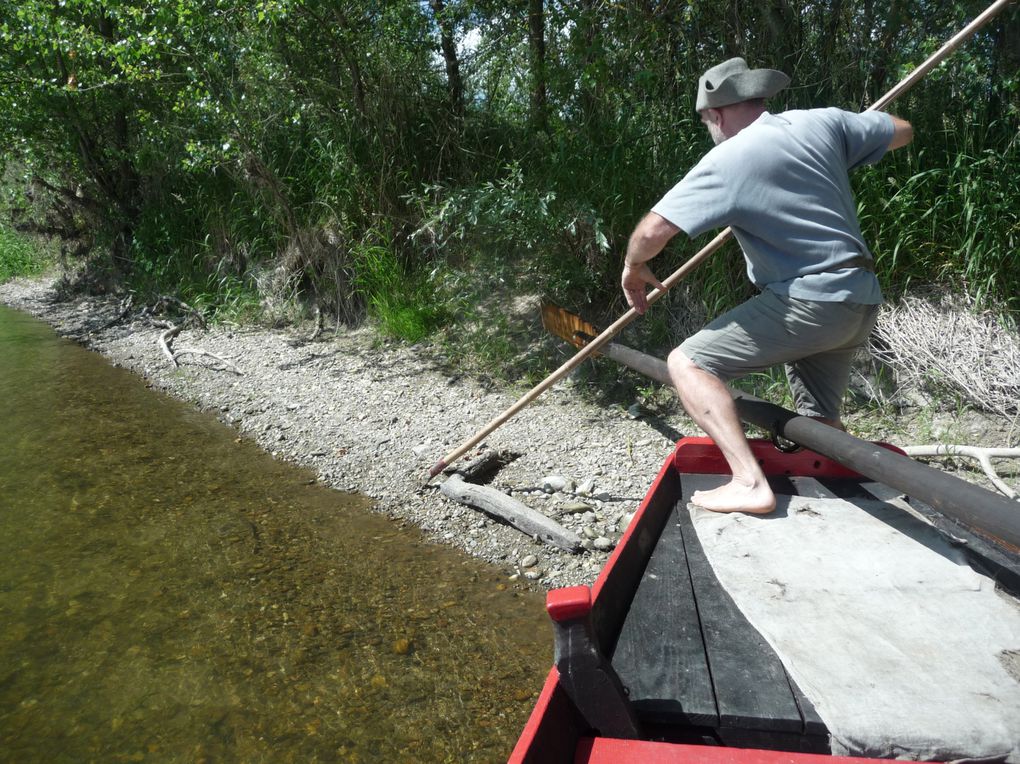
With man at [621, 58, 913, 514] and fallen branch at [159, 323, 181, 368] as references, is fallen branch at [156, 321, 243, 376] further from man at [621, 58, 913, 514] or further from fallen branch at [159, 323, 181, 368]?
man at [621, 58, 913, 514]

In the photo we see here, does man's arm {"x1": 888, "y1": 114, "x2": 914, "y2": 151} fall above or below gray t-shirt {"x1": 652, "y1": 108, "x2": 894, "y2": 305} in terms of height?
above

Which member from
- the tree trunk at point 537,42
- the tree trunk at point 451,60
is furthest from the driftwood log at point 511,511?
the tree trunk at point 451,60

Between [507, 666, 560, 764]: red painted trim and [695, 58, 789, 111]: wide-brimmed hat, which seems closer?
[507, 666, 560, 764]: red painted trim

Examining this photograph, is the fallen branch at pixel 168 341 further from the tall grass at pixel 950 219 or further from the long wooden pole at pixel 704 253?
the tall grass at pixel 950 219

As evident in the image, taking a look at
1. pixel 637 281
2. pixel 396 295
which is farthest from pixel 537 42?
pixel 637 281

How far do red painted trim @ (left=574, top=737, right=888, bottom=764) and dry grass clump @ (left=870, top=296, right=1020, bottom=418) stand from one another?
3.85 m

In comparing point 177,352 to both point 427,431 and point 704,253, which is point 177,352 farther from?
point 704,253

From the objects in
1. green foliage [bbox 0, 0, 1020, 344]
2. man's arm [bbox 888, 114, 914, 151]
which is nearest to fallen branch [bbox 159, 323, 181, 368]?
green foliage [bbox 0, 0, 1020, 344]

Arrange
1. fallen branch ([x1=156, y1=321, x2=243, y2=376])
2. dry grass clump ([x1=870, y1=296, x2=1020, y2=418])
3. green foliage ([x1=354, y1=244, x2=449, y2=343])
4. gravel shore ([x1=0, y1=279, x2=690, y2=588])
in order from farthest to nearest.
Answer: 1. fallen branch ([x1=156, y1=321, x2=243, y2=376])
2. green foliage ([x1=354, y1=244, x2=449, y2=343])
3. dry grass clump ([x1=870, y1=296, x2=1020, y2=418])
4. gravel shore ([x1=0, y1=279, x2=690, y2=588])

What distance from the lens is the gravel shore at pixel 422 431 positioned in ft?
14.6

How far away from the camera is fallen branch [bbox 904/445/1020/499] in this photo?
3.92 m

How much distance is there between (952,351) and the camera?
15.7ft

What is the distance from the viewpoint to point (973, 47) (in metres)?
4.95

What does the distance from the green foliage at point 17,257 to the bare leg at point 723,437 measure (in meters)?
16.3
